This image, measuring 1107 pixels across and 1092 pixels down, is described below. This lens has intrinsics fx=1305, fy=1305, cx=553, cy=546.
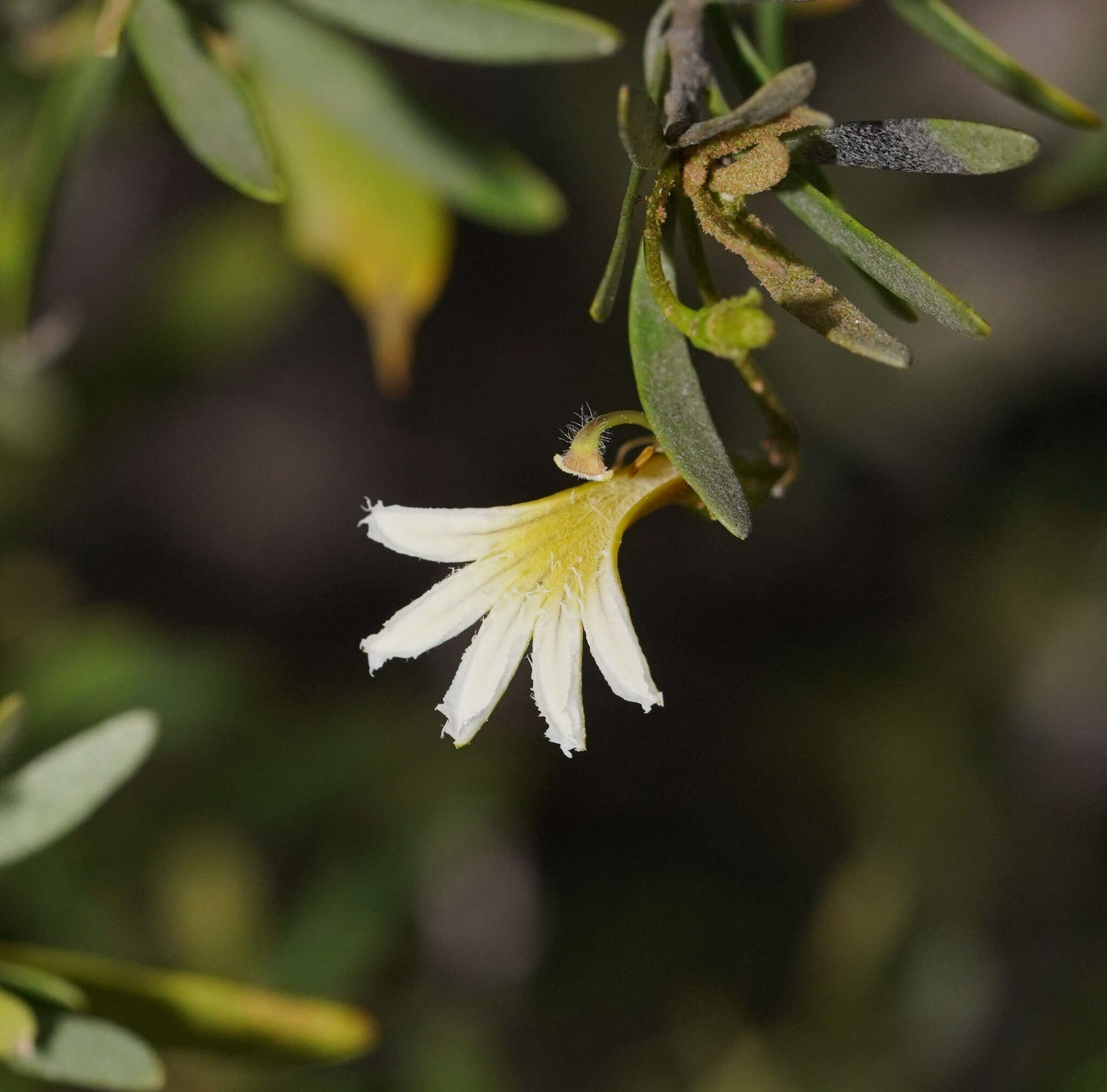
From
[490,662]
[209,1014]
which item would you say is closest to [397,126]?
[490,662]

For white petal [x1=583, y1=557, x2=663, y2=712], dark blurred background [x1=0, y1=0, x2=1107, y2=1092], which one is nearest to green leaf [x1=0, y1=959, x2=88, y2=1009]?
white petal [x1=583, y1=557, x2=663, y2=712]

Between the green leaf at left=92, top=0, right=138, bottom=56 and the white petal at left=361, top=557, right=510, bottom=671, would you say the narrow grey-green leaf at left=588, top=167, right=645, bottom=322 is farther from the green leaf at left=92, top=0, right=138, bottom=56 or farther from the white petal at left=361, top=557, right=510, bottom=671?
the green leaf at left=92, top=0, right=138, bottom=56

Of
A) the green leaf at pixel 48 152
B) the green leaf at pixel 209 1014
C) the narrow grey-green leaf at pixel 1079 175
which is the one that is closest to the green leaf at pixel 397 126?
the green leaf at pixel 48 152

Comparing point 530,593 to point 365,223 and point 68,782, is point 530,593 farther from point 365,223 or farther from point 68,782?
point 365,223

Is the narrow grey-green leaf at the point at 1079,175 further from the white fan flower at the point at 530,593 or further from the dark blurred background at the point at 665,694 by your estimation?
the white fan flower at the point at 530,593

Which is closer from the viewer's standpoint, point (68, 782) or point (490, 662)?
point (490, 662)

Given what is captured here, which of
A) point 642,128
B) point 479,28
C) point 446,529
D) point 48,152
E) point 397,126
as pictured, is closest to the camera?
point 642,128

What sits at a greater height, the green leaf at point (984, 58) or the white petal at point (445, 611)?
the green leaf at point (984, 58)

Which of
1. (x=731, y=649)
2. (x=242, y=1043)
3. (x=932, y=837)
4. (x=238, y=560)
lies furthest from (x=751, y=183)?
(x=238, y=560)
